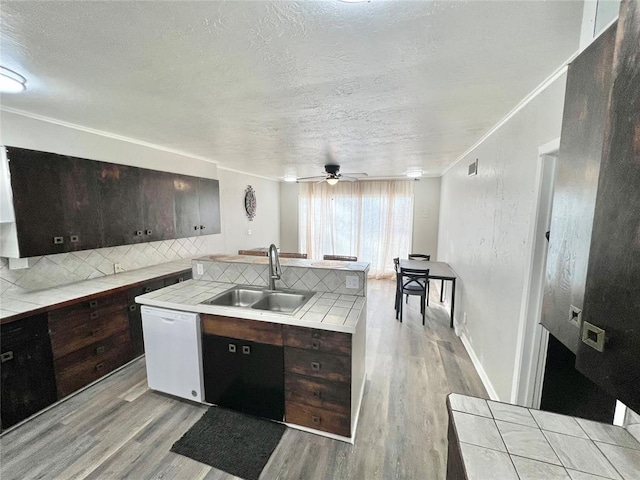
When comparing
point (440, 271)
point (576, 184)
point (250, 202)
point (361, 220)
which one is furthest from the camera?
point (361, 220)

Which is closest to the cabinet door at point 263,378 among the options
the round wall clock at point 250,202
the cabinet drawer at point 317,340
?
the cabinet drawer at point 317,340

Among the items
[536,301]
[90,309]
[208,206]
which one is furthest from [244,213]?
[536,301]

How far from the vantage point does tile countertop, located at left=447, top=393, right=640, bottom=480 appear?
737mm

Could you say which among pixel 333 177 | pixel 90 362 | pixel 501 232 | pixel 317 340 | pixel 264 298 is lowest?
pixel 90 362

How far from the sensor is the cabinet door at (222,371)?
1.96 meters

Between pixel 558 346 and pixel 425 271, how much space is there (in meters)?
1.92

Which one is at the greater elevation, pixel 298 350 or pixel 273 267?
pixel 273 267

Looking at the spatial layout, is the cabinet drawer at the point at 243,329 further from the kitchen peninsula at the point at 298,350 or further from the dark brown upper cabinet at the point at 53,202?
the dark brown upper cabinet at the point at 53,202

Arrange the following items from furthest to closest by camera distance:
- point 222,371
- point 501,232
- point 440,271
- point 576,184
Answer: point 440,271
point 501,232
point 222,371
point 576,184

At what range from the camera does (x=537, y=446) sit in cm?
82

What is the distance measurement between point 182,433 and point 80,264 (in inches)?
80.3

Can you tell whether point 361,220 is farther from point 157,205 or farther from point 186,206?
point 157,205

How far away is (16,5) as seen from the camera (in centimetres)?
94

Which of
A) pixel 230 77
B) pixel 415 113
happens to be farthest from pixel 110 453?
pixel 415 113
